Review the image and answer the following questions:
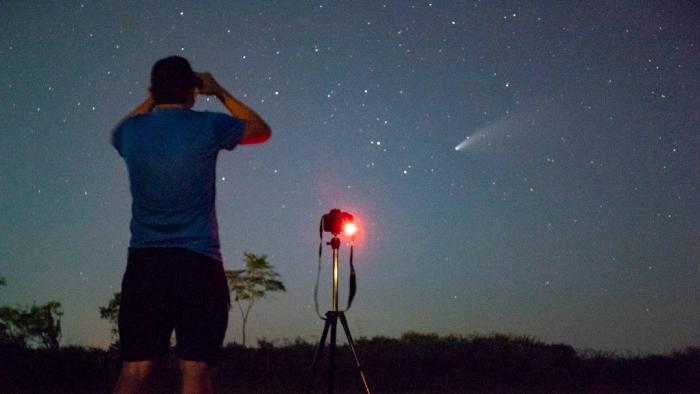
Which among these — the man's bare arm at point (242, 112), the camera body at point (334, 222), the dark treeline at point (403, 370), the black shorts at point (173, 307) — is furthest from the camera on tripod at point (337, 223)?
the dark treeline at point (403, 370)

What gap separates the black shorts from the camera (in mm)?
2223

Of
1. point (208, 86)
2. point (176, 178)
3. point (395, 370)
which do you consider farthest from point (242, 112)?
point (395, 370)

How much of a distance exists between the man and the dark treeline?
7634 mm

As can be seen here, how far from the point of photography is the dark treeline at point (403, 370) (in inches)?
388

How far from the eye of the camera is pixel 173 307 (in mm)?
2258

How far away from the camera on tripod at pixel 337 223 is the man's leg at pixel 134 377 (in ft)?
11.5

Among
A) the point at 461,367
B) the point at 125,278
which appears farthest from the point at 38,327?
the point at 125,278

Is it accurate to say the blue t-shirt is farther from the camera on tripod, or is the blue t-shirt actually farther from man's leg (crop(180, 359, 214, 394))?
the camera on tripod

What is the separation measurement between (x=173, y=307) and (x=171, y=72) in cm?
87

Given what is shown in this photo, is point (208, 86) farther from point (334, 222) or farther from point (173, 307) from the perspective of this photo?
point (334, 222)

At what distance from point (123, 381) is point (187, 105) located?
1.03 meters

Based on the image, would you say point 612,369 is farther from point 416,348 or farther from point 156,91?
point 156,91

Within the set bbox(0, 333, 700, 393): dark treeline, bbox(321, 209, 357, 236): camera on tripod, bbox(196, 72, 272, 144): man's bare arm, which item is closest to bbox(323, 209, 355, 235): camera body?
bbox(321, 209, 357, 236): camera on tripod

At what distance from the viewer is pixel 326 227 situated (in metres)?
5.74
